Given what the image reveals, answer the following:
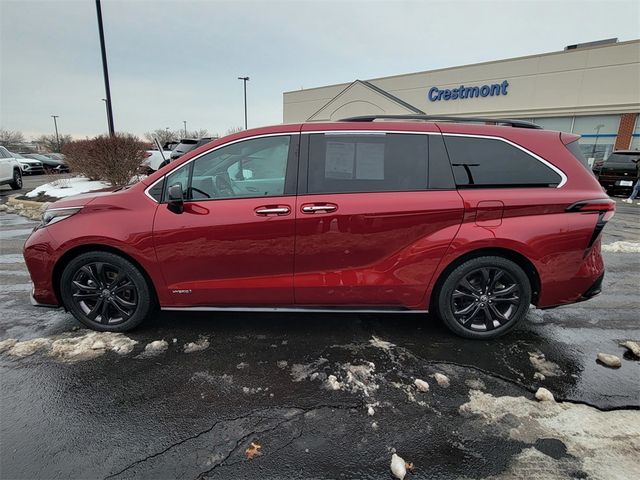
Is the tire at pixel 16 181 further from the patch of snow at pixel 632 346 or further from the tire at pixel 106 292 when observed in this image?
the patch of snow at pixel 632 346

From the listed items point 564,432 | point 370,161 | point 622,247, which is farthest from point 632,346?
point 622,247

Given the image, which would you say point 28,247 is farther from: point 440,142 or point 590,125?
point 590,125

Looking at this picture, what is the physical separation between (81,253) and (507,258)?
146 inches

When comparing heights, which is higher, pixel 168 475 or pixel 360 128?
pixel 360 128

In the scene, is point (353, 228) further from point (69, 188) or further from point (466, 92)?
point (466, 92)

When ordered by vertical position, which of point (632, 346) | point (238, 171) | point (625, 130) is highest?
point (625, 130)

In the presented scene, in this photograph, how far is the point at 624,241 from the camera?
291 inches

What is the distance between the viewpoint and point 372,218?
3117 mm

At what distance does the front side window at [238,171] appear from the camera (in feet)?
10.7

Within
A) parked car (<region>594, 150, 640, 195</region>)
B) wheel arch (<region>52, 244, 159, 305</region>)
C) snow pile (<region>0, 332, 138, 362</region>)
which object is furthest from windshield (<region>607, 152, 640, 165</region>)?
snow pile (<region>0, 332, 138, 362</region>)

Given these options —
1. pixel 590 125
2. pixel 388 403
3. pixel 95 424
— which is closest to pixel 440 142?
pixel 388 403

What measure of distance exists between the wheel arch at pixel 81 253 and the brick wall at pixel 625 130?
23.8 m

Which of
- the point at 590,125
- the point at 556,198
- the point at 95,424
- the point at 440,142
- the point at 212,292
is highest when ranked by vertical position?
the point at 590,125

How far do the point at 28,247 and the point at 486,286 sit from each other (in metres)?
4.03
